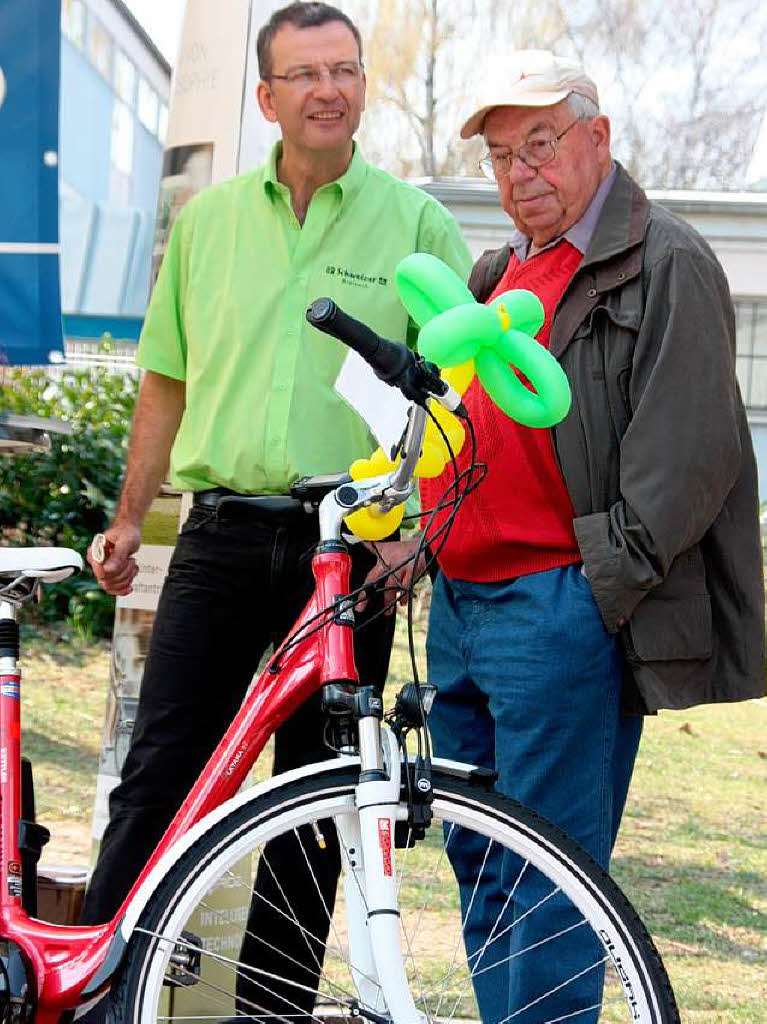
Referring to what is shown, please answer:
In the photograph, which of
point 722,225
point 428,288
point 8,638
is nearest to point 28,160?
point 8,638

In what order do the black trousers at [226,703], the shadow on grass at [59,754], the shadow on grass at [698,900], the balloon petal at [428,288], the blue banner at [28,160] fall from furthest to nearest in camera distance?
the shadow on grass at [59,754]
the shadow on grass at [698,900]
the blue banner at [28,160]
the black trousers at [226,703]
the balloon petal at [428,288]

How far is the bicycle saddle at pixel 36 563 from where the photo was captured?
2930 mm

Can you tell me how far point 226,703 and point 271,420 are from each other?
1.97 feet

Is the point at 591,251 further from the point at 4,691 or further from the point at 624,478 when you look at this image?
the point at 4,691

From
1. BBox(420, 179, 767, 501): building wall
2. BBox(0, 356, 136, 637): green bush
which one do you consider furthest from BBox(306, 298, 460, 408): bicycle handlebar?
BBox(0, 356, 136, 637): green bush

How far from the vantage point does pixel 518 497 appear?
2766 millimetres

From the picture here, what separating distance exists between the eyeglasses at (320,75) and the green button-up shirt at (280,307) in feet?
0.60

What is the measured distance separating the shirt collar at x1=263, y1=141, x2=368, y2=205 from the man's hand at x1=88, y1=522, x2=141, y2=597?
2.64 feet

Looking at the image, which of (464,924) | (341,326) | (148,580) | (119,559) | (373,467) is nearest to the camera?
(341,326)

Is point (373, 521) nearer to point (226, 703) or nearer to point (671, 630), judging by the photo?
point (671, 630)

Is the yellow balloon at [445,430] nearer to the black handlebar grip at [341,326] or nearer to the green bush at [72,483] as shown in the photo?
the black handlebar grip at [341,326]

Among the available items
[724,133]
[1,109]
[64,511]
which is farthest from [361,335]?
[64,511]

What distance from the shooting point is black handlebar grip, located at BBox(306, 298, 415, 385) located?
2.17 metres

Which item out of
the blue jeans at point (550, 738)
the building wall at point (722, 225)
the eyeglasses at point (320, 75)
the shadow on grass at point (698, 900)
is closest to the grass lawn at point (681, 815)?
the shadow on grass at point (698, 900)
